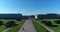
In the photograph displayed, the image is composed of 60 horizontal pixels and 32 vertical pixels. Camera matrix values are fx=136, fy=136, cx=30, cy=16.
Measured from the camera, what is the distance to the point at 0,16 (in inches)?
4235

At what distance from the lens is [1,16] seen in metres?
108

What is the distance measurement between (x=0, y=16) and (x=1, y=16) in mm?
778
